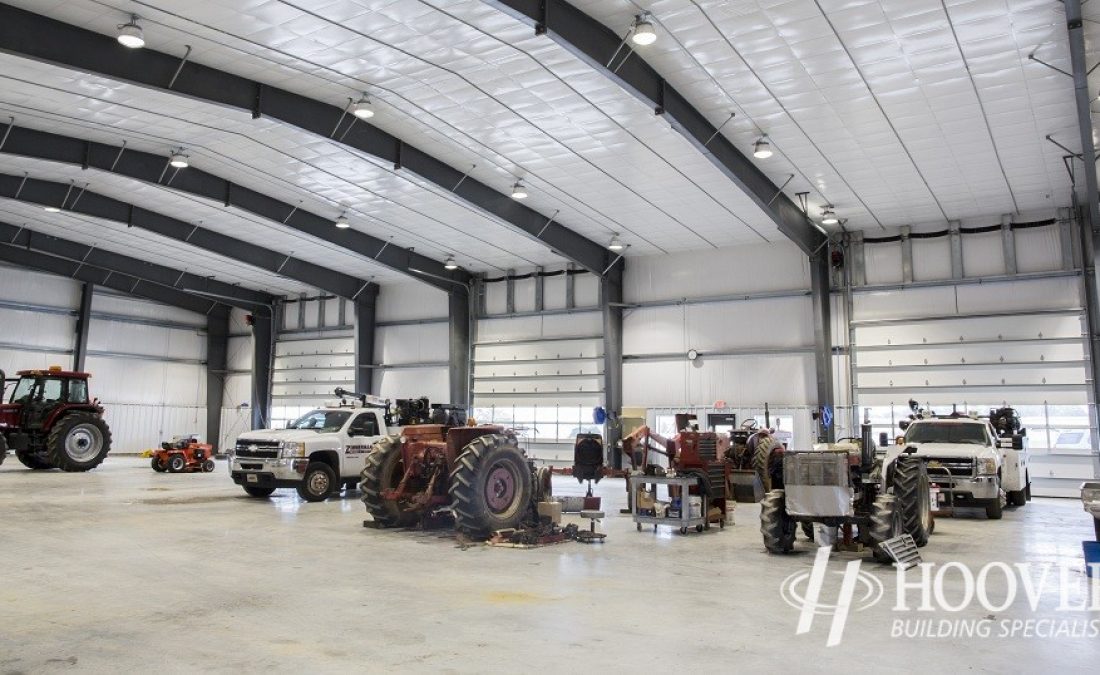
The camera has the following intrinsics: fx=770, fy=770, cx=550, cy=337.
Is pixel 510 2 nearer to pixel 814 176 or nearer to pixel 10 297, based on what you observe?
pixel 814 176

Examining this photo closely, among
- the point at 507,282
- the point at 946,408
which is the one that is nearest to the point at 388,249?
the point at 507,282

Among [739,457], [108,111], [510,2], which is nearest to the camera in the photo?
[510,2]

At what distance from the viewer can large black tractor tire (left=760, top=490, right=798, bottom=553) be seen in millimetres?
9008

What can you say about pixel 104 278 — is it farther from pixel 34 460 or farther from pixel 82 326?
pixel 34 460

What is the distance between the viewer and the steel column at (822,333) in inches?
838

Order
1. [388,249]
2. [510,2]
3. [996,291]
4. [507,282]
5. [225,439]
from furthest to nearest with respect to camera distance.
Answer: [225,439], [507,282], [388,249], [996,291], [510,2]

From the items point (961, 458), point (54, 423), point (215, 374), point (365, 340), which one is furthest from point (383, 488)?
point (215, 374)

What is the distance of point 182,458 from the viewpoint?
22.9 meters

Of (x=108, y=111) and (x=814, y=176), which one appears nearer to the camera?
(x=108, y=111)

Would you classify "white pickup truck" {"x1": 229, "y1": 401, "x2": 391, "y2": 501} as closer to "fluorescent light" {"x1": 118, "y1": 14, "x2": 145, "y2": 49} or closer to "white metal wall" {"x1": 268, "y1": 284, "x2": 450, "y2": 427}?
"fluorescent light" {"x1": 118, "y1": 14, "x2": 145, "y2": 49}

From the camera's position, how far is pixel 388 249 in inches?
1002

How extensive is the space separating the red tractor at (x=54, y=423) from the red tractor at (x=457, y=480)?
13421mm

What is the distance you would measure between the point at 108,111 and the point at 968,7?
15.7 metres

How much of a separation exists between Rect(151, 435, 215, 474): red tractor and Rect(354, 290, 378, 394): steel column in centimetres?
704
